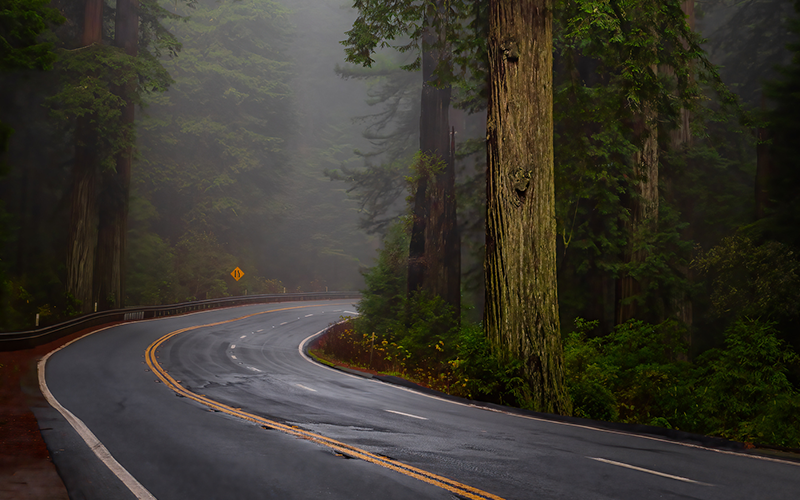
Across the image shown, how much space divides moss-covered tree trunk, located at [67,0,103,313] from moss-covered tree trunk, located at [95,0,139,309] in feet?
3.62

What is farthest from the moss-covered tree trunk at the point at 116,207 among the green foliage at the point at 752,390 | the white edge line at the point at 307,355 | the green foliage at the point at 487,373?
the green foliage at the point at 752,390

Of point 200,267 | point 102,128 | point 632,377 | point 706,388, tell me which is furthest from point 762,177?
point 200,267

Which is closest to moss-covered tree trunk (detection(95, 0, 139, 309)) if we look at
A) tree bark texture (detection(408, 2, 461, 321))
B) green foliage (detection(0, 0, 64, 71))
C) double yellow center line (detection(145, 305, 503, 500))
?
green foliage (detection(0, 0, 64, 71))

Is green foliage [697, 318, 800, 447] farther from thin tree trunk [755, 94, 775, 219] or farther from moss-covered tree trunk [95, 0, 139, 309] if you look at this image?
moss-covered tree trunk [95, 0, 139, 309]

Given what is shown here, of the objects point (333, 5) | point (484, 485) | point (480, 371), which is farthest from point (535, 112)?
point (333, 5)

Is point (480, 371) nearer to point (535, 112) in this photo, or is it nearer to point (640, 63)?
point (535, 112)

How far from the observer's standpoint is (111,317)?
98.2ft

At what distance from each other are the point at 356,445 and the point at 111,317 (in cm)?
2600

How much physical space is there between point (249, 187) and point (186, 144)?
7606 mm

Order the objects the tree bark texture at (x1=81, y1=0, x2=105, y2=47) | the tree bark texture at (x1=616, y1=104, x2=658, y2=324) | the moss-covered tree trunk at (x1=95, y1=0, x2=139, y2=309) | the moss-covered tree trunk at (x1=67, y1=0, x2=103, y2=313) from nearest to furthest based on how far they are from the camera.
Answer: the tree bark texture at (x1=616, y1=104, x2=658, y2=324) < the moss-covered tree trunk at (x1=67, y1=0, x2=103, y2=313) < the tree bark texture at (x1=81, y1=0, x2=105, y2=47) < the moss-covered tree trunk at (x1=95, y1=0, x2=139, y2=309)

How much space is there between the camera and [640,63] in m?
12.1

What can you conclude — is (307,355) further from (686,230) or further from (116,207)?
(686,230)

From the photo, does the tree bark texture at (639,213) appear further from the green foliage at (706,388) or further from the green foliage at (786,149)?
the green foliage at (706,388)

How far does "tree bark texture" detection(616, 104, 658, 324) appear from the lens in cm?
1673
